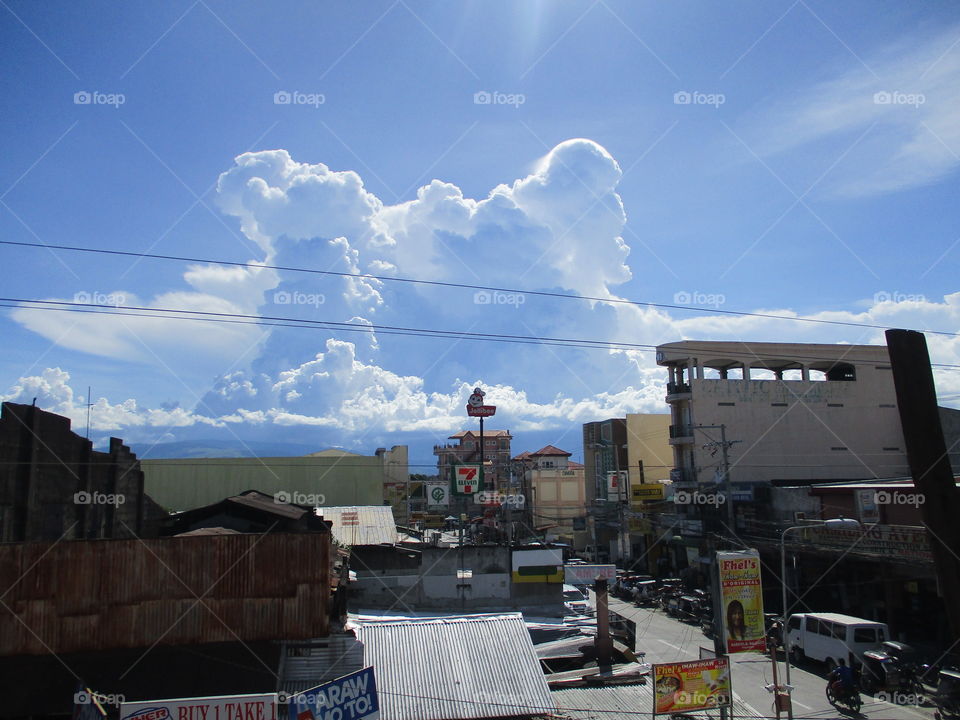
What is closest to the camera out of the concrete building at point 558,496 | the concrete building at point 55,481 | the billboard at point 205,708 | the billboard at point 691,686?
the billboard at point 205,708

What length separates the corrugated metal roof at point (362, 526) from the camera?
34.0 metres

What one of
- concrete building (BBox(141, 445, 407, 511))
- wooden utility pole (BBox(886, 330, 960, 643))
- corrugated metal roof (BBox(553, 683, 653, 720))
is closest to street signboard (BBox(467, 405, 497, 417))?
concrete building (BBox(141, 445, 407, 511))

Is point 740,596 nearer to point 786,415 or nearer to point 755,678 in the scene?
point 755,678

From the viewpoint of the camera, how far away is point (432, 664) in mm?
16609

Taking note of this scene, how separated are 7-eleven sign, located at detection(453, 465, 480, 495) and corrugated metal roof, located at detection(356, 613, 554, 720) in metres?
23.4

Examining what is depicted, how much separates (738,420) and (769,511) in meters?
9.87

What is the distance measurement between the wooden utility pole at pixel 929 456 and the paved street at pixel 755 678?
12707 millimetres

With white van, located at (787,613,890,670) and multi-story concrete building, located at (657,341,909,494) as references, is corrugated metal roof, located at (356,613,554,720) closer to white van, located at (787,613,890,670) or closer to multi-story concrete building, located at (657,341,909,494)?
white van, located at (787,613,890,670)

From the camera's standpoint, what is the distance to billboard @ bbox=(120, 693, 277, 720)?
11664mm

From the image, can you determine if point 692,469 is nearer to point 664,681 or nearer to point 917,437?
point 664,681

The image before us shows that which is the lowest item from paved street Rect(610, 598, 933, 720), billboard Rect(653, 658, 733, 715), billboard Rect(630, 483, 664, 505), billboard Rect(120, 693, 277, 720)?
paved street Rect(610, 598, 933, 720)

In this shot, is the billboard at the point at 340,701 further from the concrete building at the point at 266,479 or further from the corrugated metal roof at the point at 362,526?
the concrete building at the point at 266,479

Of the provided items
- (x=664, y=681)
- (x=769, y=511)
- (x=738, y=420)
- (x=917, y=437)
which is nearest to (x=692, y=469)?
(x=738, y=420)

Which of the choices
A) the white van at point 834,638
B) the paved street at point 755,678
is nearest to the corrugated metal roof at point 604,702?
the paved street at point 755,678
